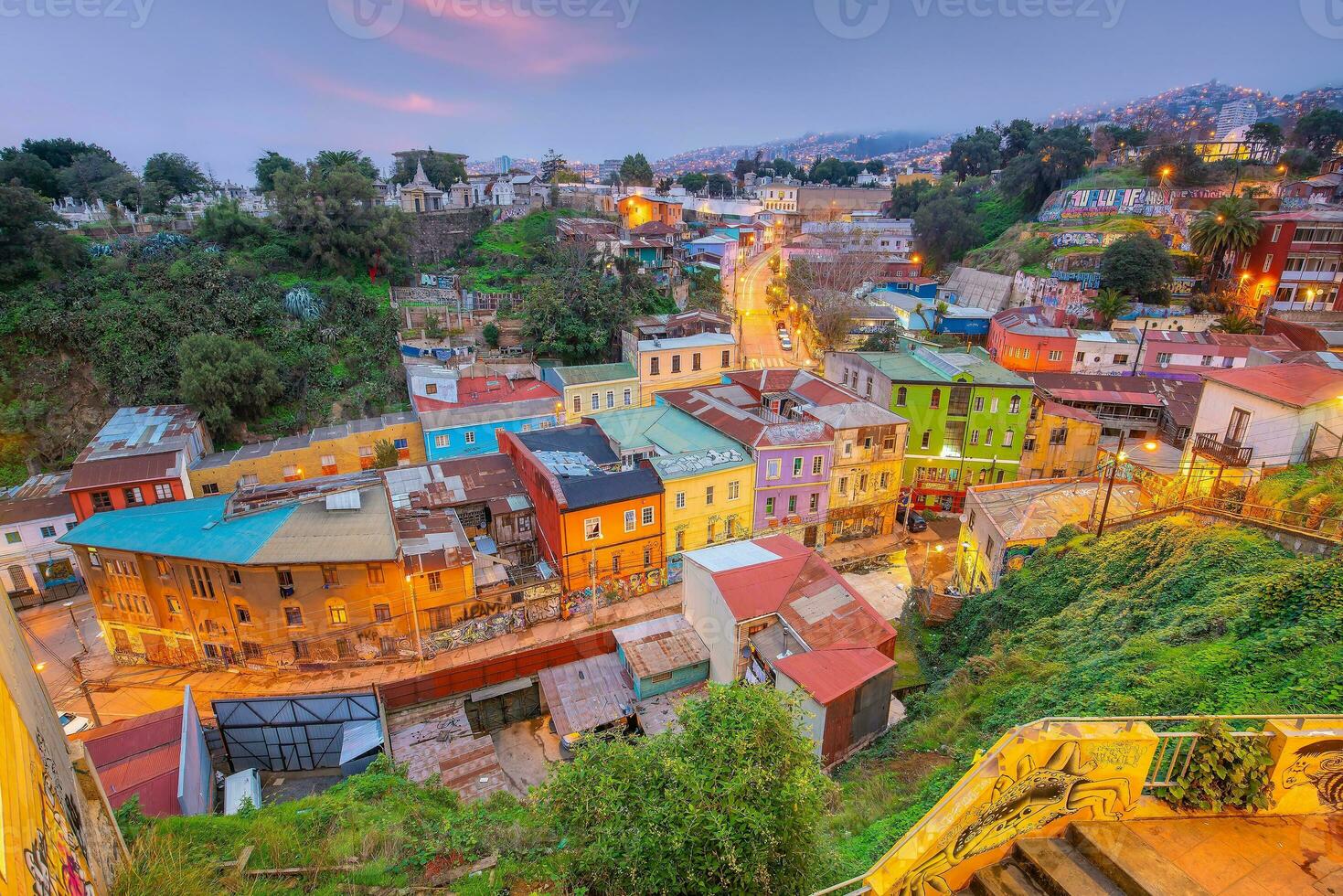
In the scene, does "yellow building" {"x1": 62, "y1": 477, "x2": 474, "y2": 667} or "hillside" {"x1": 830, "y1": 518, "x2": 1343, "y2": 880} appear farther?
"yellow building" {"x1": 62, "y1": 477, "x2": 474, "y2": 667}

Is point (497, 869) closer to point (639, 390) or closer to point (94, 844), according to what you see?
point (94, 844)

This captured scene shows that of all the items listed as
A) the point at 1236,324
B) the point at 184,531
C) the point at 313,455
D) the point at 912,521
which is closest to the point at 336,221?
the point at 313,455

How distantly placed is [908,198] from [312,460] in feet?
245

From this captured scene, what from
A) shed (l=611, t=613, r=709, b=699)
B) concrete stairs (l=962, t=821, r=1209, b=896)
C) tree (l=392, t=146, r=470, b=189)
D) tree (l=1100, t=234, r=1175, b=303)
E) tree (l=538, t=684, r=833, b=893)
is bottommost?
shed (l=611, t=613, r=709, b=699)

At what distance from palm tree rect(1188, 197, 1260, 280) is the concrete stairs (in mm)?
51843

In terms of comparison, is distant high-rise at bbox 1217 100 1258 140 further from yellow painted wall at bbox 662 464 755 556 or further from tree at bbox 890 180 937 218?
yellow painted wall at bbox 662 464 755 556

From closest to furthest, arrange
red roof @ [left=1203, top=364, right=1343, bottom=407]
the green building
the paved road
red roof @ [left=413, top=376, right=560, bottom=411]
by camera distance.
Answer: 1. red roof @ [left=1203, top=364, right=1343, bottom=407]
2. the green building
3. red roof @ [left=413, top=376, right=560, bottom=411]
4. the paved road

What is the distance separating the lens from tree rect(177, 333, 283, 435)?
31891mm

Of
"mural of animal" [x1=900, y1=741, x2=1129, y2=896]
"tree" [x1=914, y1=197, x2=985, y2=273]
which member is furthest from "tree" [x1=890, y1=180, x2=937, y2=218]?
"mural of animal" [x1=900, y1=741, x2=1129, y2=896]

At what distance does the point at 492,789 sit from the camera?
15367 mm

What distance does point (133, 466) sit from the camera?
26312mm

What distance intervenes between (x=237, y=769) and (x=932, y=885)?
2050 cm

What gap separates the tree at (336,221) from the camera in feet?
148

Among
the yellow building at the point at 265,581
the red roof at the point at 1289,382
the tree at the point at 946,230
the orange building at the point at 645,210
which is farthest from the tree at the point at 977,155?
the yellow building at the point at 265,581
